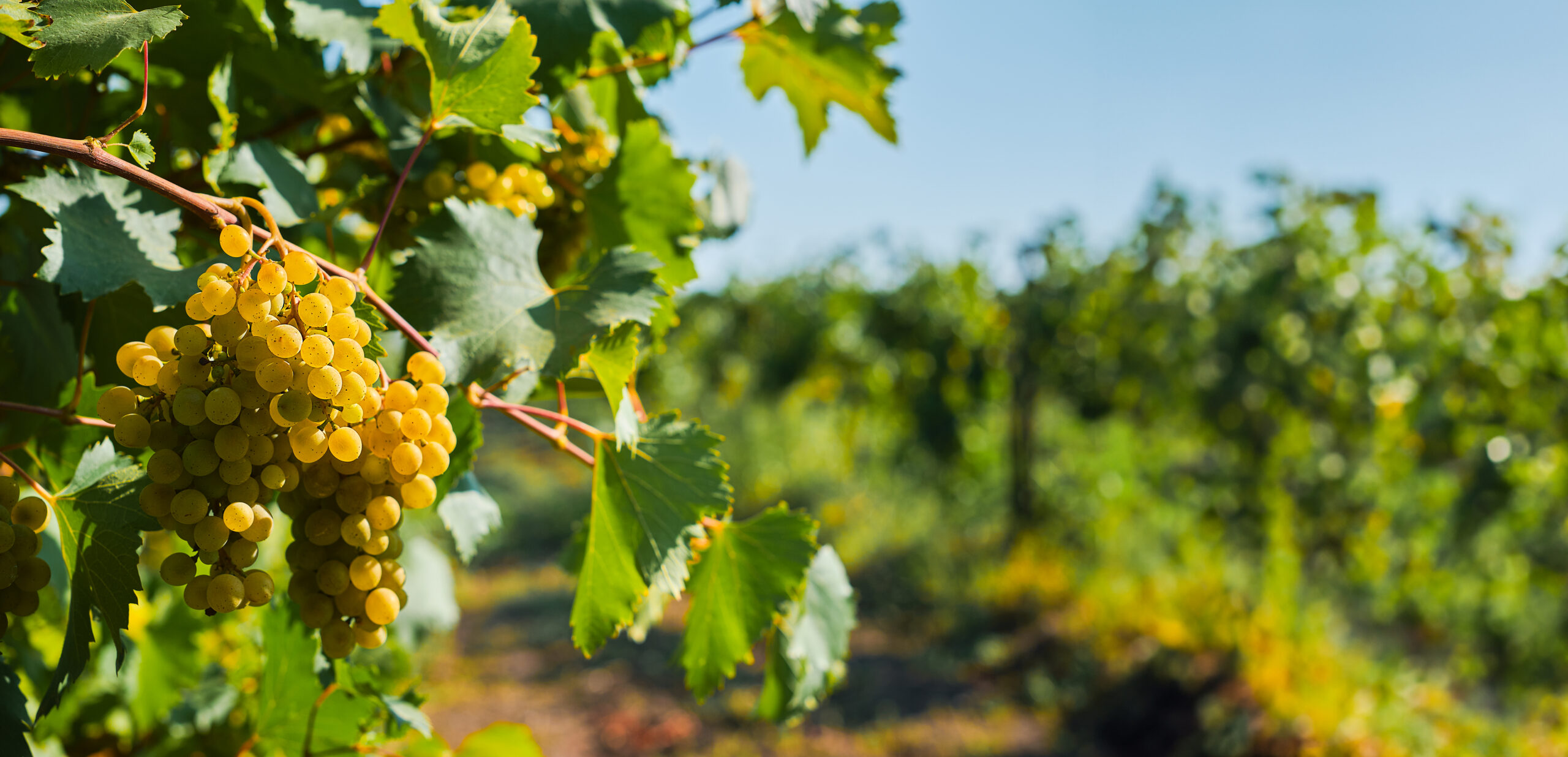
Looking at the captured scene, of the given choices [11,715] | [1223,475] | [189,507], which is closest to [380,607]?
[189,507]

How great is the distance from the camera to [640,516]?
70cm

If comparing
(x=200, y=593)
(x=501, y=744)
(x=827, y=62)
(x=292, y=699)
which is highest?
(x=827, y=62)

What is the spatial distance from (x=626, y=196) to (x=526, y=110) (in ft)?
0.65

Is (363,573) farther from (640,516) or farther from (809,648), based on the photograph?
(809,648)

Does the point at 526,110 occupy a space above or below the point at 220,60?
above

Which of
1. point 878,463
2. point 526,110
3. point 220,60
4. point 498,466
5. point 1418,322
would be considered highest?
point 1418,322

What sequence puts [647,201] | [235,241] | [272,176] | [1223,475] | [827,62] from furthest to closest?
[1223,475], [827,62], [647,201], [272,176], [235,241]

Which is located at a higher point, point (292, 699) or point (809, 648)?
point (809, 648)

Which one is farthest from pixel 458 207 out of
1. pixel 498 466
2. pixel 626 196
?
pixel 498 466

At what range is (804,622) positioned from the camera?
2.96ft

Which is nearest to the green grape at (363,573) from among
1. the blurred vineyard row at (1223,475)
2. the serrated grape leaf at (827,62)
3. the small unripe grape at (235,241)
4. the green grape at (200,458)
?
the green grape at (200,458)

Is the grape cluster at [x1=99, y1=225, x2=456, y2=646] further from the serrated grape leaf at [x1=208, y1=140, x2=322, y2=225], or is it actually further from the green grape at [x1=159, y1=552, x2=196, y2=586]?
the serrated grape leaf at [x1=208, y1=140, x2=322, y2=225]

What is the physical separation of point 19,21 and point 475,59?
25cm

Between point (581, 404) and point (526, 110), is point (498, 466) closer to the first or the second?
point (581, 404)
